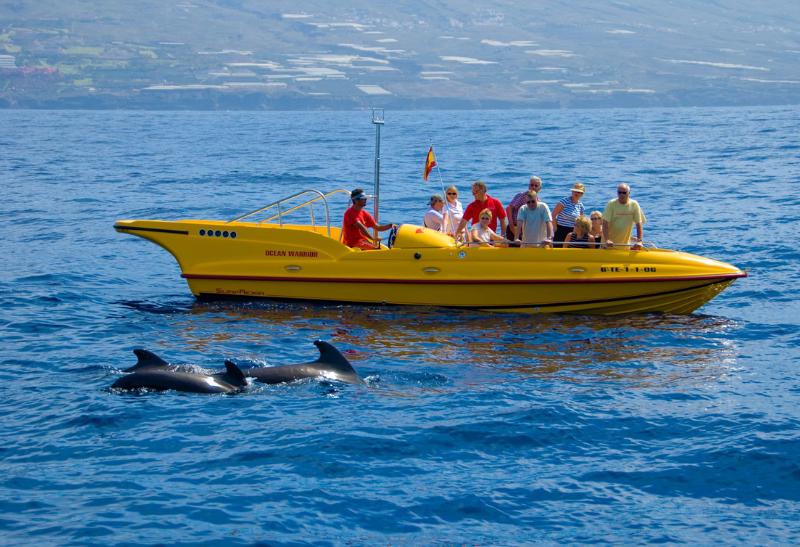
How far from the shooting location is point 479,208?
1902 centimetres

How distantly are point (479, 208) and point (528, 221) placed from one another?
995mm

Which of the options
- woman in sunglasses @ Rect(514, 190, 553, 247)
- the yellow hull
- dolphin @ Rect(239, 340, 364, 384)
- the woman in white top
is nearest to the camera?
dolphin @ Rect(239, 340, 364, 384)

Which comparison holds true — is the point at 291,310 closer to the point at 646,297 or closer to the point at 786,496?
the point at 646,297

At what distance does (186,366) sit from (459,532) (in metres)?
5.77

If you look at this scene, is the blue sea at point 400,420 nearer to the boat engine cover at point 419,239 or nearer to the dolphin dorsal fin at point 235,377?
the dolphin dorsal fin at point 235,377

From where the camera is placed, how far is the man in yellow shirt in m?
18.1

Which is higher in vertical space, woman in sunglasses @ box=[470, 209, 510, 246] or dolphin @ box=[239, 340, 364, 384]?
woman in sunglasses @ box=[470, 209, 510, 246]

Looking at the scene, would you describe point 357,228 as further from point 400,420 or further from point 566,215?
point 400,420

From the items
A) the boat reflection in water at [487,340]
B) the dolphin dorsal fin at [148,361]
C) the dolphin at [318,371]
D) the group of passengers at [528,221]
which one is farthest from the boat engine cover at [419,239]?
the dolphin dorsal fin at [148,361]

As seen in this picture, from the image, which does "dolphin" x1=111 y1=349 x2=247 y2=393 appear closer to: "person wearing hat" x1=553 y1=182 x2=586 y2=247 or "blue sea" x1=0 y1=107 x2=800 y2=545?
"blue sea" x1=0 y1=107 x2=800 y2=545

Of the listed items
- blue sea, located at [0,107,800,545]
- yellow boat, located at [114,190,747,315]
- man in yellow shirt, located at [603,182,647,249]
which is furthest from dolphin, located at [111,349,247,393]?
man in yellow shirt, located at [603,182,647,249]

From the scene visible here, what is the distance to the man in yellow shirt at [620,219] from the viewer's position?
18.1 m

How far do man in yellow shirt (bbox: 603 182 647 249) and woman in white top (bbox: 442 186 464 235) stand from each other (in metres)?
2.72

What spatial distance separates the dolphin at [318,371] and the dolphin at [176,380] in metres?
0.39
